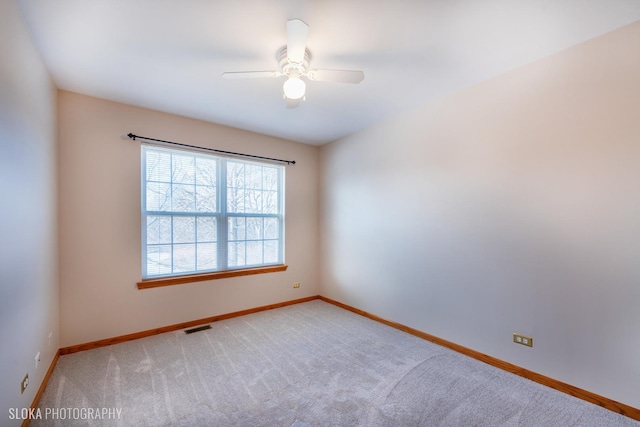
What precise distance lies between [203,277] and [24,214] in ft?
6.27

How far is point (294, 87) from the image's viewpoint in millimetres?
1892

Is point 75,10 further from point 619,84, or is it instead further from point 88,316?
point 619,84

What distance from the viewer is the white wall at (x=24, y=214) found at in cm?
148

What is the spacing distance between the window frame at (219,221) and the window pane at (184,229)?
0.09 feet

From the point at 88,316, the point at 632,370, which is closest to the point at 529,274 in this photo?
the point at 632,370

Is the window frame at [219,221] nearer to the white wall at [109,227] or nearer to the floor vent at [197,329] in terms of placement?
the white wall at [109,227]

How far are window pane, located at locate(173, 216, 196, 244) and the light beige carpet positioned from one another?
1133 mm

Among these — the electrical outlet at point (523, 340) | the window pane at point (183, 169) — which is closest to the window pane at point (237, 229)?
the window pane at point (183, 169)

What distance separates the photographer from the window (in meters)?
3.18

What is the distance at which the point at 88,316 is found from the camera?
9.06 feet

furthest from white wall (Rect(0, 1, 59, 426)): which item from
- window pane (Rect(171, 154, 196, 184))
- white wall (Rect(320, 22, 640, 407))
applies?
white wall (Rect(320, 22, 640, 407))

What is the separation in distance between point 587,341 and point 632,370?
25 centimetres

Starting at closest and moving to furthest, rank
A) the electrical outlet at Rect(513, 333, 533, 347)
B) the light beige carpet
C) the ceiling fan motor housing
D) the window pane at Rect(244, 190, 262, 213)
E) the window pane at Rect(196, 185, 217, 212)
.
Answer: the light beige carpet, the ceiling fan motor housing, the electrical outlet at Rect(513, 333, 533, 347), the window pane at Rect(196, 185, 217, 212), the window pane at Rect(244, 190, 262, 213)

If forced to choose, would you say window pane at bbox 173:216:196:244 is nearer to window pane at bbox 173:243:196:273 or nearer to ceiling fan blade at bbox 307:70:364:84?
window pane at bbox 173:243:196:273
